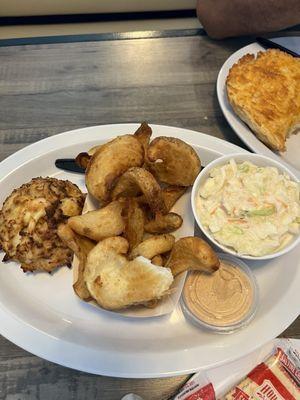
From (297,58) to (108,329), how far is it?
4.53 feet

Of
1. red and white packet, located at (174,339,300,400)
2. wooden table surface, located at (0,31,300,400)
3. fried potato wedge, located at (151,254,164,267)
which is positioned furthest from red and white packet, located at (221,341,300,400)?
wooden table surface, located at (0,31,300,400)

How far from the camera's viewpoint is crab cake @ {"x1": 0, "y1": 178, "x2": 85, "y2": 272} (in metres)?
1.22

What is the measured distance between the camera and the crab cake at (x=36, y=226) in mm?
1216

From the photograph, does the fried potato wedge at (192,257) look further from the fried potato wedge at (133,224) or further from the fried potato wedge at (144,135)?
the fried potato wedge at (144,135)

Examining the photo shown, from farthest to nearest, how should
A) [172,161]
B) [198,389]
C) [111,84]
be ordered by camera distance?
[111,84] < [172,161] < [198,389]

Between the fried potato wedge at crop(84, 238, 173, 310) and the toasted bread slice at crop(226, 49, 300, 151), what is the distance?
769mm

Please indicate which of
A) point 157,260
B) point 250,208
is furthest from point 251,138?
point 157,260

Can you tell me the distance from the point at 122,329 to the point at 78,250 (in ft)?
0.89

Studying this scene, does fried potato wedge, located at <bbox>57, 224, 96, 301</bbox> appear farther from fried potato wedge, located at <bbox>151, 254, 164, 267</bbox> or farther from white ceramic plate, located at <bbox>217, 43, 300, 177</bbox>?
white ceramic plate, located at <bbox>217, 43, 300, 177</bbox>

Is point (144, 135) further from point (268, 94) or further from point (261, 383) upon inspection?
point (261, 383)

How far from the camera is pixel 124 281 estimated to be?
104cm

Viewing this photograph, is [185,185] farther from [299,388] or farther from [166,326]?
[299,388]

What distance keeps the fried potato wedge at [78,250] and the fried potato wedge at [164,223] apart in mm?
194

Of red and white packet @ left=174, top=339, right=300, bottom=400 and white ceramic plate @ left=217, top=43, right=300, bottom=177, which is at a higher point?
white ceramic plate @ left=217, top=43, right=300, bottom=177
